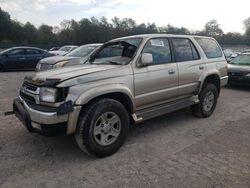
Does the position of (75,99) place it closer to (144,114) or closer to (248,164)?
(144,114)

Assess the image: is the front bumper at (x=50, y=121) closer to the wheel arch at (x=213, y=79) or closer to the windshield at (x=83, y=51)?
the wheel arch at (x=213, y=79)

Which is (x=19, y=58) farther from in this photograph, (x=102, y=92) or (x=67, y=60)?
(x=102, y=92)

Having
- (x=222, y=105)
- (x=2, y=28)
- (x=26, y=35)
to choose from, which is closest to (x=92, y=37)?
(x=26, y=35)

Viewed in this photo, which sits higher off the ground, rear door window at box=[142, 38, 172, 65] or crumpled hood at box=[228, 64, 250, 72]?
rear door window at box=[142, 38, 172, 65]

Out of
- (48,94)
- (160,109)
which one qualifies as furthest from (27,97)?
(160,109)

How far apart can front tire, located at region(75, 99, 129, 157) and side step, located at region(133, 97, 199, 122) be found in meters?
0.37

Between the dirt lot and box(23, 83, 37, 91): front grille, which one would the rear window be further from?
box(23, 83, 37, 91): front grille

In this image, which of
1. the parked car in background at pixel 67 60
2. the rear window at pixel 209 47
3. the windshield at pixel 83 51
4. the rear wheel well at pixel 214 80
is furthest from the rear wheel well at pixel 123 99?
the windshield at pixel 83 51

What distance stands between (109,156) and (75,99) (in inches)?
42.1

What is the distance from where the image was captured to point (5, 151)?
4023mm

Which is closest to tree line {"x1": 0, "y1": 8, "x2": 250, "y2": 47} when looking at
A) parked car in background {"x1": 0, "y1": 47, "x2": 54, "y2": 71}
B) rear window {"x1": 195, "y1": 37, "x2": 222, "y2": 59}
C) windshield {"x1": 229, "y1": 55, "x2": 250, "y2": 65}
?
parked car in background {"x1": 0, "y1": 47, "x2": 54, "y2": 71}

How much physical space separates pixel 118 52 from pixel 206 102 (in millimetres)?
2455

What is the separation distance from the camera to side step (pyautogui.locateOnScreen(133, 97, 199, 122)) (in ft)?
14.3

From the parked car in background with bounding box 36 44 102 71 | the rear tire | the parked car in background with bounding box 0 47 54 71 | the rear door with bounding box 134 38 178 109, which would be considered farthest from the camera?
the parked car in background with bounding box 0 47 54 71
